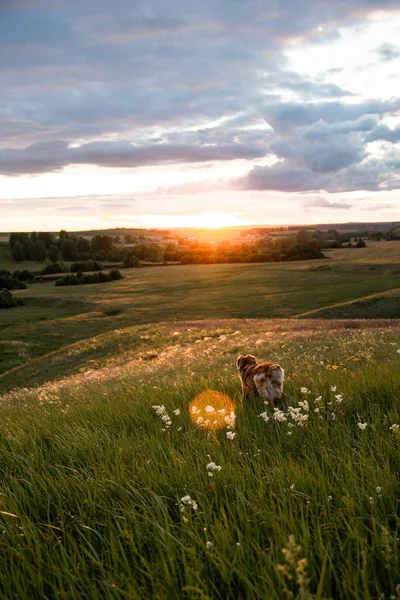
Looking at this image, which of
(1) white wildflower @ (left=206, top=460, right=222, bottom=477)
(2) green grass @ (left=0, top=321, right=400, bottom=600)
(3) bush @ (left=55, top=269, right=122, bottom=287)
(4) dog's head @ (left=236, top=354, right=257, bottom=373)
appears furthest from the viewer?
(3) bush @ (left=55, top=269, right=122, bottom=287)

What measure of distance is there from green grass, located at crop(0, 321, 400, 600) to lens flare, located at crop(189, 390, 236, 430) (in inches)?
5.8

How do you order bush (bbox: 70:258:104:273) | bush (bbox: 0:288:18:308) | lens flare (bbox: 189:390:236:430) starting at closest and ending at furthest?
lens flare (bbox: 189:390:236:430) < bush (bbox: 0:288:18:308) < bush (bbox: 70:258:104:273)

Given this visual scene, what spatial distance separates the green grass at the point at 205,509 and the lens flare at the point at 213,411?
0.49ft

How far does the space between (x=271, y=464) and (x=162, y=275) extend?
130134mm

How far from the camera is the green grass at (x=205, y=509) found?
2.64 metres

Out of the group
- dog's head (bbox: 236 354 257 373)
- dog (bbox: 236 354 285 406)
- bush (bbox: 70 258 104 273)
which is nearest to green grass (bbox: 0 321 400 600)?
dog (bbox: 236 354 285 406)

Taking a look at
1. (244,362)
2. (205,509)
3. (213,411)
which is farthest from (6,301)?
(205,509)

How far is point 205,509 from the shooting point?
10.6 ft

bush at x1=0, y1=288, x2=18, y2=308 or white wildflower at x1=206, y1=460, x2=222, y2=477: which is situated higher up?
white wildflower at x1=206, y1=460, x2=222, y2=477

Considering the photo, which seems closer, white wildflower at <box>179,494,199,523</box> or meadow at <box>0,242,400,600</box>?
meadow at <box>0,242,400,600</box>

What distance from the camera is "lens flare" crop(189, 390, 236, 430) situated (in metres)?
5.13

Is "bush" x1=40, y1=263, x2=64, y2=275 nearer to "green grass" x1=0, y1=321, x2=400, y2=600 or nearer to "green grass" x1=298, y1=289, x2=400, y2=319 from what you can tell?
"green grass" x1=298, y1=289, x2=400, y2=319

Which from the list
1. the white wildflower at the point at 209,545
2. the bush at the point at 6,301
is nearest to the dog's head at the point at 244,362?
the white wildflower at the point at 209,545

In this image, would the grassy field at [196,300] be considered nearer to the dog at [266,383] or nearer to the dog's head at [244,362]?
the dog's head at [244,362]
